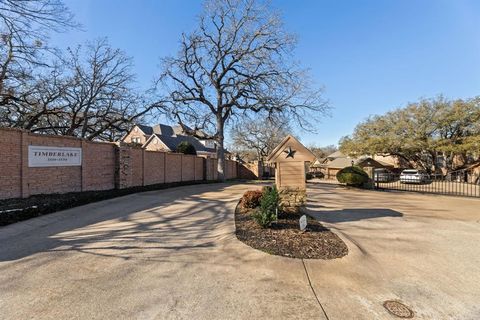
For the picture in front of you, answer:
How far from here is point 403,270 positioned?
14.2ft

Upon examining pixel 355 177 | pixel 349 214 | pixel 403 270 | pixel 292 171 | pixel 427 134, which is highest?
pixel 427 134

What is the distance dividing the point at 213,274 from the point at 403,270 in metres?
3.13

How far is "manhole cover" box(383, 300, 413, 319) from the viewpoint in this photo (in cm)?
304

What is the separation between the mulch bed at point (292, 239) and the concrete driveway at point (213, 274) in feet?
0.81

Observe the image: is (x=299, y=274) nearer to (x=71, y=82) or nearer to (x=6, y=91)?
(x=6, y=91)

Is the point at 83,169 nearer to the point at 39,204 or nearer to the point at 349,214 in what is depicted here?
the point at 39,204

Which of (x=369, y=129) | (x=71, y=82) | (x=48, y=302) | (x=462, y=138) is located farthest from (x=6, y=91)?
(x=462, y=138)

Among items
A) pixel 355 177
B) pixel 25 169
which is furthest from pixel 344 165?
pixel 25 169

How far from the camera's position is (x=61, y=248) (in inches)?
190

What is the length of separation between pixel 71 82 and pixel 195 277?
20511 millimetres

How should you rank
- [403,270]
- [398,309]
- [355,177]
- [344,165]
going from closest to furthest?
1. [398,309]
2. [403,270]
3. [355,177]
4. [344,165]

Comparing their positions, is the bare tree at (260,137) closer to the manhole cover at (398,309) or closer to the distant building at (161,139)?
the distant building at (161,139)

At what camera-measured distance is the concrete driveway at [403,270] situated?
3.23 m

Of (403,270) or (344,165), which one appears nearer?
(403,270)
